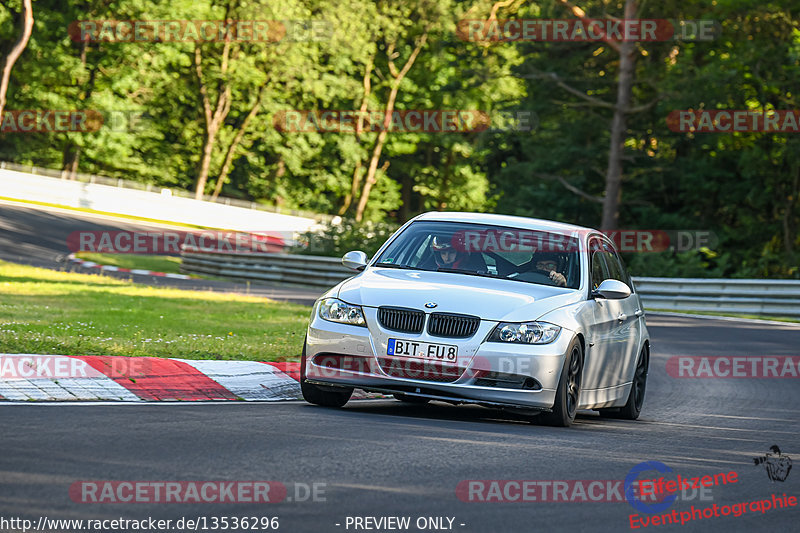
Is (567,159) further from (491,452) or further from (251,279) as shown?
(491,452)

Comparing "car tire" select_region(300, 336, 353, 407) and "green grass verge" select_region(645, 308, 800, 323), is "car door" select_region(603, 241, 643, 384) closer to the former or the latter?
"car tire" select_region(300, 336, 353, 407)

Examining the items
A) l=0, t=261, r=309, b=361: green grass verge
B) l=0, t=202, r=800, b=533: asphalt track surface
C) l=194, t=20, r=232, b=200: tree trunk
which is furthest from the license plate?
l=194, t=20, r=232, b=200: tree trunk

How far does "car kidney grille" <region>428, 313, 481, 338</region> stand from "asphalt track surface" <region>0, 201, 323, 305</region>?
50.5ft

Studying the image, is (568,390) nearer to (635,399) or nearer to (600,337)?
(600,337)

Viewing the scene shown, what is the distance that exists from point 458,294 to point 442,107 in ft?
205

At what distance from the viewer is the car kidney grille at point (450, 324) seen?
28.0ft

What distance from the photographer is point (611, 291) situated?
31.4ft

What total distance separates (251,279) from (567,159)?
13.0 meters

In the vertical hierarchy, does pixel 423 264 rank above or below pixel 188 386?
above

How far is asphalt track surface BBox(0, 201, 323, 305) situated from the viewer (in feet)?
92.0

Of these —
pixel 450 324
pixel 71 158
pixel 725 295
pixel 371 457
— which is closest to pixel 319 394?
pixel 450 324

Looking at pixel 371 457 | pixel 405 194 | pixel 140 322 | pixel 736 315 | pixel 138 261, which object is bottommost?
pixel 138 261

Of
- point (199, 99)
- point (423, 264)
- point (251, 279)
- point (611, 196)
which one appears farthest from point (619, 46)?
point (199, 99)

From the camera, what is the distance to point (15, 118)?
6094cm
